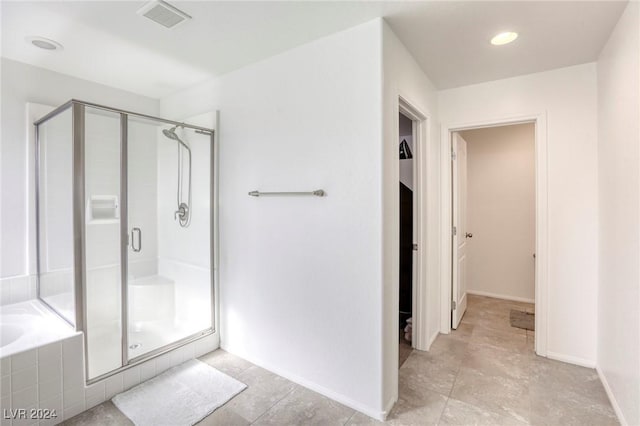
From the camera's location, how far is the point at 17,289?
2516mm

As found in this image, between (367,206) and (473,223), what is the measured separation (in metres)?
3.18

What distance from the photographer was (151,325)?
2773mm

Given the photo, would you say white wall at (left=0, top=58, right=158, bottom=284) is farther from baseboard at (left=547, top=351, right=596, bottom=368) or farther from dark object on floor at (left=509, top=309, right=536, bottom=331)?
dark object on floor at (left=509, top=309, right=536, bottom=331)

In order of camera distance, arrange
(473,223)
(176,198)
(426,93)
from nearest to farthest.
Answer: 1. (426,93)
2. (176,198)
3. (473,223)

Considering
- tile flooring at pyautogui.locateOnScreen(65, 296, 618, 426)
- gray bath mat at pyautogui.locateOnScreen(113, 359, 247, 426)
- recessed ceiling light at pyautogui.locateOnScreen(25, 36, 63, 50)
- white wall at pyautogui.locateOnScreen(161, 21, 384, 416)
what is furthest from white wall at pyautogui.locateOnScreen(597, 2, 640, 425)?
recessed ceiling light at pyautogui.locateOnScreen(25, 36, 63, 50)

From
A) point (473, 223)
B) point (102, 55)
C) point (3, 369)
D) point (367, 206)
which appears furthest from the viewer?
point (473, 223)

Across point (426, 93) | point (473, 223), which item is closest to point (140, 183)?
point (426, 93)

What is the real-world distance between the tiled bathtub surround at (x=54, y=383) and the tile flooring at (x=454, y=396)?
9 centimetres

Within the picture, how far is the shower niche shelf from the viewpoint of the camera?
7.51ft

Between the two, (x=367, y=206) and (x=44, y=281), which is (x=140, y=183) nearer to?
(x=44, y=281)

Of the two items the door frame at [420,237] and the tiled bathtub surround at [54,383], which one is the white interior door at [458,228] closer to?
the door frame at [420,237]

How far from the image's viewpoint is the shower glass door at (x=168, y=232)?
2688 mm

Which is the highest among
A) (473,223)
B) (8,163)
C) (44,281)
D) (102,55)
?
(102,55)

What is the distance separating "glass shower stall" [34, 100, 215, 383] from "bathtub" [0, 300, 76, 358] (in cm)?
7
